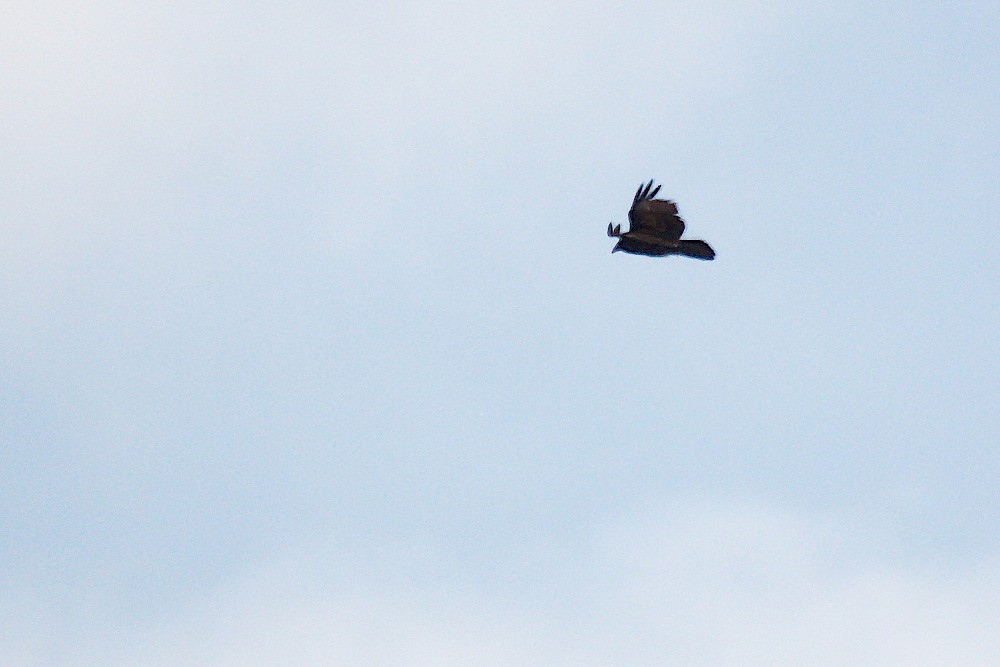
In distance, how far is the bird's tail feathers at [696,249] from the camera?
2362 inches

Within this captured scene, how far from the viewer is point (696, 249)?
2367 inches

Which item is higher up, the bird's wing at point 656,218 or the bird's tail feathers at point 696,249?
the bird's wing at point 656,218

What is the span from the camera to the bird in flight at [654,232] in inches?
2327

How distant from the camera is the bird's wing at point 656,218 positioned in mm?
59094

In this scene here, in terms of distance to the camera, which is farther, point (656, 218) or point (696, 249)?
point (696, 249)

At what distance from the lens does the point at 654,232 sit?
5969cm

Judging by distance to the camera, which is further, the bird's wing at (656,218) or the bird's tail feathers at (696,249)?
the bird's tail feathers at (696,249)

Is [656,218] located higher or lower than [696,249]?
higher

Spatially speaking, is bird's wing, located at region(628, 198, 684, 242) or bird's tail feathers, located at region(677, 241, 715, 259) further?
bird's tail feathers, located at region(677, 241, 715, 259)

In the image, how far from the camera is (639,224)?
59.5 metres

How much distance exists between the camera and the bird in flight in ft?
194

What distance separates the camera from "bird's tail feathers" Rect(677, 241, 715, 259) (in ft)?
197

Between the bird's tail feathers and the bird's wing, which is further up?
the bird's wing

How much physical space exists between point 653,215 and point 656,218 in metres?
0.17
